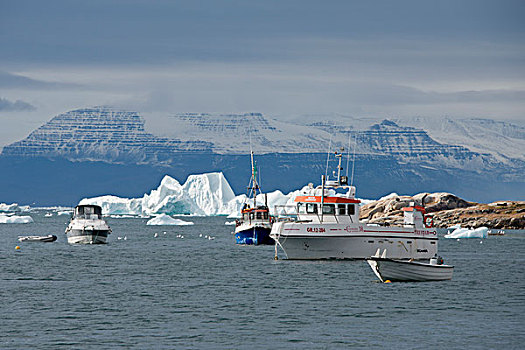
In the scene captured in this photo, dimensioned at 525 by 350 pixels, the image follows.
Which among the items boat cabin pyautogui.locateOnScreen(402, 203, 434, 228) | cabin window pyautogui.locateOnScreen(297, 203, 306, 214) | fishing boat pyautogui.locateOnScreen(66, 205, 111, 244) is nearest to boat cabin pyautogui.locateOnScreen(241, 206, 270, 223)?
fishing boat pyautogui.locateOnScreen(66, 205, 111, 244)

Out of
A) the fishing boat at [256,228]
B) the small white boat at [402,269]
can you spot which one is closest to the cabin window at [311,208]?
the small white boat at [402,269]

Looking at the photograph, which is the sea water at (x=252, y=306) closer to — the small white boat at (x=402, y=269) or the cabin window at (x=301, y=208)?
the small white boat at (x=402, y=269)

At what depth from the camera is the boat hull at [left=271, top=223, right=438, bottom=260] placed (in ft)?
211

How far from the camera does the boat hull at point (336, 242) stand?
64438 millimetres

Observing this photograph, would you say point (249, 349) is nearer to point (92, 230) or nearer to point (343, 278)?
point (343, 278)

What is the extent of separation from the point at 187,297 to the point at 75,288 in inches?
304

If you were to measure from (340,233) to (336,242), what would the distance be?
0.66m

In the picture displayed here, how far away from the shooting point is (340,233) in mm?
64312

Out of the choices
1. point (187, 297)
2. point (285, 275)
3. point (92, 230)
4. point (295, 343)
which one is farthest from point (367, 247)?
point (92, 230)

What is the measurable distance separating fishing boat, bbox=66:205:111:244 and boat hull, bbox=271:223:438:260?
36953mm

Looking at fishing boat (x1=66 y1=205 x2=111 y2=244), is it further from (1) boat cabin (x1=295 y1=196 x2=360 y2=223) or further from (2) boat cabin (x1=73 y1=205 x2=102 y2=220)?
(1) boat cabin (x1=295 y1=196 x2=360 y2=223)

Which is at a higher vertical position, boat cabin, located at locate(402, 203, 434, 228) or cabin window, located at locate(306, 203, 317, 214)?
cabin window, located at locate(306, 203, 317, 214)

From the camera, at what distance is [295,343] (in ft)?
113

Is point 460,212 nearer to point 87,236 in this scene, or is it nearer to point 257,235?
point 257,235
